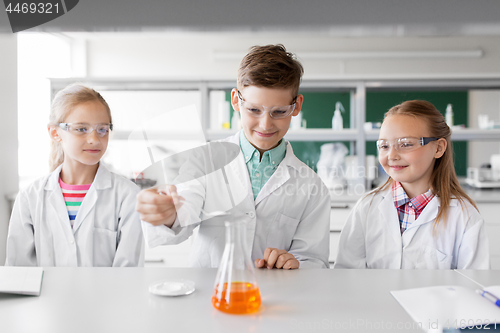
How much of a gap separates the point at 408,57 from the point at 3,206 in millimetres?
4057

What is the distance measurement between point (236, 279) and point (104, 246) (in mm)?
766

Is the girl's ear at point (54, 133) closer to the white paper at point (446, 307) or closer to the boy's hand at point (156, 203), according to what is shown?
the boy's hand at point (156, 203)

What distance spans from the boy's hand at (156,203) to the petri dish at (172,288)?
139 millimetres

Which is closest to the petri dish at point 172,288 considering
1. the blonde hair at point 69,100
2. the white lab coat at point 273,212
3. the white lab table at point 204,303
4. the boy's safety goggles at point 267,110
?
the white lab table at point 204,303

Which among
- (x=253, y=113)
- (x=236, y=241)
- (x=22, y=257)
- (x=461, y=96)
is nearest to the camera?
(x=236, y=241)

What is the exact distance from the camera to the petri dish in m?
0.76

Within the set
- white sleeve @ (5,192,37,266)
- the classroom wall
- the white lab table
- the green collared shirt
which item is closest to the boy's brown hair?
the green collared shirt

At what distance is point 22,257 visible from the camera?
1242 millimetres

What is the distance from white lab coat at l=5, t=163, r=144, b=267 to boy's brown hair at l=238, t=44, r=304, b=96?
23.4 inches

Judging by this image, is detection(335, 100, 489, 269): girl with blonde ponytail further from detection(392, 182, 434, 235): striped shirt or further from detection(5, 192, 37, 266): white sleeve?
detection(5, 192, 37, 266): white sleeve

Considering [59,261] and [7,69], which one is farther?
[7,69]

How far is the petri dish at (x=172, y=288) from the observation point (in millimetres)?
759

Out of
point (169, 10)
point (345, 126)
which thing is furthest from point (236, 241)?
point (345, 126)

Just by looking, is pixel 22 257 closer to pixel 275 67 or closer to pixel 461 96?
pixel 275 67
